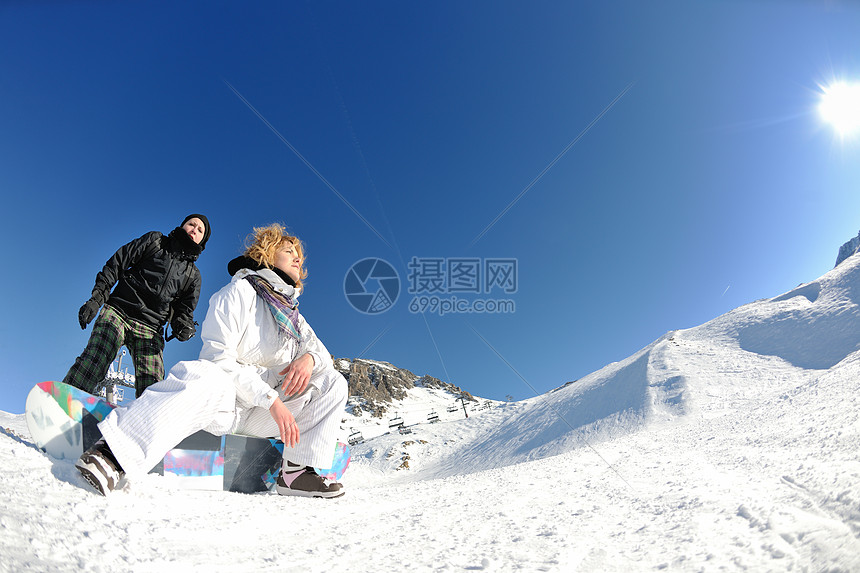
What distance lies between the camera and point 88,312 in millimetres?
3146

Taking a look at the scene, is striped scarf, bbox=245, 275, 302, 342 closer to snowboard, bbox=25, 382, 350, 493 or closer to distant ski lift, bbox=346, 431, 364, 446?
snowboard, bbox=25, 382, 350, 493

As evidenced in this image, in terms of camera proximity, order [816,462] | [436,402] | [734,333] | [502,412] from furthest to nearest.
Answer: [436,402] < [502,412] < [734,333] < [816,462]

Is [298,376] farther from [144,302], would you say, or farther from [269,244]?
[144,302]

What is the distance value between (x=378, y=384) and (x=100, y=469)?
206 feet

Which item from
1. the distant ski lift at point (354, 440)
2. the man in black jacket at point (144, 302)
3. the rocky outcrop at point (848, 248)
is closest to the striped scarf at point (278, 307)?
the man in black jacket at point (144, 302)

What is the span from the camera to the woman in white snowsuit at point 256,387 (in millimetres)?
1831

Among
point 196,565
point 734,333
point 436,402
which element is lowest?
point 196,565

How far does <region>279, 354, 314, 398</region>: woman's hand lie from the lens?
2.53m

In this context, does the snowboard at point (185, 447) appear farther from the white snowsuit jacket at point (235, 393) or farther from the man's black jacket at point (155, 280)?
the man's black jacket at point (155, 280)

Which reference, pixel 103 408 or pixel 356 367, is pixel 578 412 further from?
pixel 356 367

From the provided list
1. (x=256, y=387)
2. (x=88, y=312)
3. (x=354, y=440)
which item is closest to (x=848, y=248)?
(x=354, y=440)

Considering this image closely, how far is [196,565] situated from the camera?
4.18ft

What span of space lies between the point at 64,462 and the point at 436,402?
55.9 metres

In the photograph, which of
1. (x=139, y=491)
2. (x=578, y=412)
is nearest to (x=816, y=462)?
(x=139, y=491)
